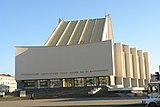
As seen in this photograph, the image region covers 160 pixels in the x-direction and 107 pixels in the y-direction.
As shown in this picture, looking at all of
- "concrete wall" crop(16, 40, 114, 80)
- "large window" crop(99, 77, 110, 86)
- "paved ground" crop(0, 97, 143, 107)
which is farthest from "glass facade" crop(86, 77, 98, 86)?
"paved ground" crop(0, 97, 143, 107)

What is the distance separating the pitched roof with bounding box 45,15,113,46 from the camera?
7500cm

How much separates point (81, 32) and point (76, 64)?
13.2 m

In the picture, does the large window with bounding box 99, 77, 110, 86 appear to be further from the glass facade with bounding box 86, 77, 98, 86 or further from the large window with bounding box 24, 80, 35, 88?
Result: the large window with bounding box 24, 80, 35, 88

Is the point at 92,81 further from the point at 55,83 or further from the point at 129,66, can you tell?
the point at 129,66

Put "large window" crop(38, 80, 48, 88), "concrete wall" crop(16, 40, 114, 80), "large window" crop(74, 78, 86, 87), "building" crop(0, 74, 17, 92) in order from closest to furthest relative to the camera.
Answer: "concrete wall" crop(16, 40, 114, 80) → "large window" crop(74, 78, 86, 87) → "large window" crop(38, 80, 48, 88) → "building" crop(0, 74, 17, 92)

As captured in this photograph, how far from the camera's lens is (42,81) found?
71.8 metres

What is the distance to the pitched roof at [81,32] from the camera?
246ft

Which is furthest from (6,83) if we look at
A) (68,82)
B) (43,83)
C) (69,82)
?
(69,82)

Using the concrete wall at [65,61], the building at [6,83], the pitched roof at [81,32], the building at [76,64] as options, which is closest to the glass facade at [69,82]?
the building at [76,64]

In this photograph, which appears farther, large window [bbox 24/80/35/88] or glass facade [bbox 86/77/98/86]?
large window [bbox 24/80/35/88]

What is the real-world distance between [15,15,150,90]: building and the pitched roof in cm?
26

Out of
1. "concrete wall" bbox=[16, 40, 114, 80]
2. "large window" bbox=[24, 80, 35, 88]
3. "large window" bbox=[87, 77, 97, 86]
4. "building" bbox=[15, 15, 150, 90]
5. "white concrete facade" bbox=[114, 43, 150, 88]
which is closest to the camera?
"concrete wall" bbox=[16, 40, 114, 80]

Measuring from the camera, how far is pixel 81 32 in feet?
259

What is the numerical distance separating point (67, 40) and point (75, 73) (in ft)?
35.1
